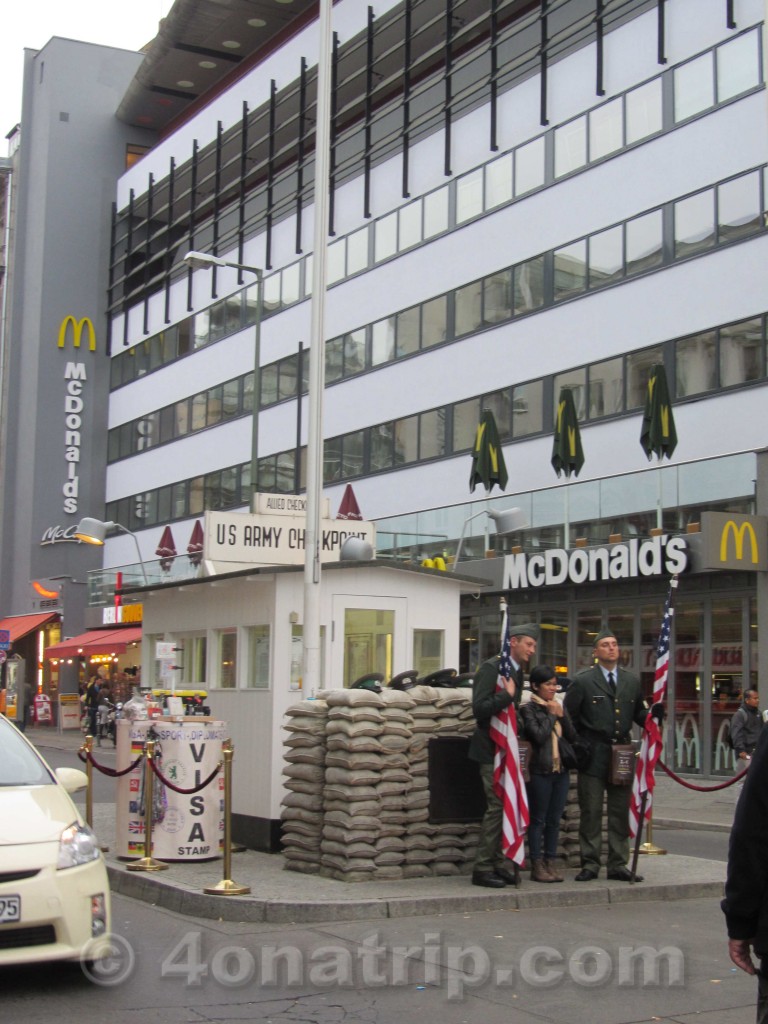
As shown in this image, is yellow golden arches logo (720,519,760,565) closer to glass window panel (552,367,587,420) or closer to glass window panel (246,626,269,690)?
glass window panel (552,367,587,420)

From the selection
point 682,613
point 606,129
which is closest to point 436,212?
point 606,129

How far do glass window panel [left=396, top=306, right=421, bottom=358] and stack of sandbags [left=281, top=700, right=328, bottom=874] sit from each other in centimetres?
2510

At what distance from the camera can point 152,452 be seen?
52844mm

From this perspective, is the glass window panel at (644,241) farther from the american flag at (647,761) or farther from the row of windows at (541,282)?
the american flag at (647,761)

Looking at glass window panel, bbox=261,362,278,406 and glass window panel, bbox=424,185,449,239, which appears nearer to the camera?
glass window panel, bbox=424,185,449,239

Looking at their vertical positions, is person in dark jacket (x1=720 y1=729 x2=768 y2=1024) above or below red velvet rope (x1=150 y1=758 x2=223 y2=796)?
above

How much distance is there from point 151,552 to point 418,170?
21.7 m

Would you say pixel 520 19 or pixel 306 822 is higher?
pixel 520 19

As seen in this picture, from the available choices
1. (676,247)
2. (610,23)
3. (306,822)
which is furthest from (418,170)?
(306,822)

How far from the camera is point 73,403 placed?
58.2 metres

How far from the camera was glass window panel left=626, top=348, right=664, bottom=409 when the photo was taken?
2834 cm

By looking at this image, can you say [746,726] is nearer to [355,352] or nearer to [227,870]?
[227,870]

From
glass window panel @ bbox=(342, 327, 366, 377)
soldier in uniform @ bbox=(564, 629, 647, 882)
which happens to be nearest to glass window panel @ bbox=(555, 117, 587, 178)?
glass window panel @ bbox=(342, 327, 366, 377)

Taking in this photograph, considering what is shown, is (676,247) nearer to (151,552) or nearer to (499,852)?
(499,852)
